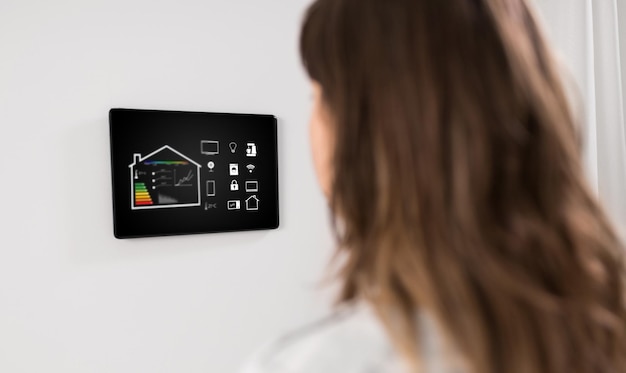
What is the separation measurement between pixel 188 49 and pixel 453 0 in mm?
1354

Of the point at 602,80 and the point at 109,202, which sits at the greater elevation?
the point at 602,80

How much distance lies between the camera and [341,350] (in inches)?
22.0

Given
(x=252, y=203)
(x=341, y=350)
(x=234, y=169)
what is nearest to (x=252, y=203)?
(x=252, y=203)

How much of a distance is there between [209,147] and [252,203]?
22 cm

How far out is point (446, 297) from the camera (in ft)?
1.80

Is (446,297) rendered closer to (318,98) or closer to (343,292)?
(343,292)

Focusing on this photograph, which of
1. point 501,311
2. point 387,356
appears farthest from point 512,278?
point 387,356

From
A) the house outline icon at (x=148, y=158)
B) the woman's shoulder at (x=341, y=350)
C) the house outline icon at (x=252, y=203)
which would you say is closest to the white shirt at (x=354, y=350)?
the woman's shoulder at (x=341, y=350)

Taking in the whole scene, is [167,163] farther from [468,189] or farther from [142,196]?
[468,189]

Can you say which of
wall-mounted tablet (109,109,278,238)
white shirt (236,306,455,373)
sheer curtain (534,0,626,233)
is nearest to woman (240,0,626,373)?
white shirt (236,306,455,373)

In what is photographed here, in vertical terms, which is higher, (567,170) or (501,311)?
(567,170)

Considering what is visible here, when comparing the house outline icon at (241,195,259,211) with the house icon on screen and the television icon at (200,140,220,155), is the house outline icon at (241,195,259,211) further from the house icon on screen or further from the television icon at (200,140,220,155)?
the television icon at (200,140,220,155)

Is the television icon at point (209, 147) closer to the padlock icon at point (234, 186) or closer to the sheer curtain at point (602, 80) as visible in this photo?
the padlock icon at point (234, 186)

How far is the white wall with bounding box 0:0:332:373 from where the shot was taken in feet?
5.34
